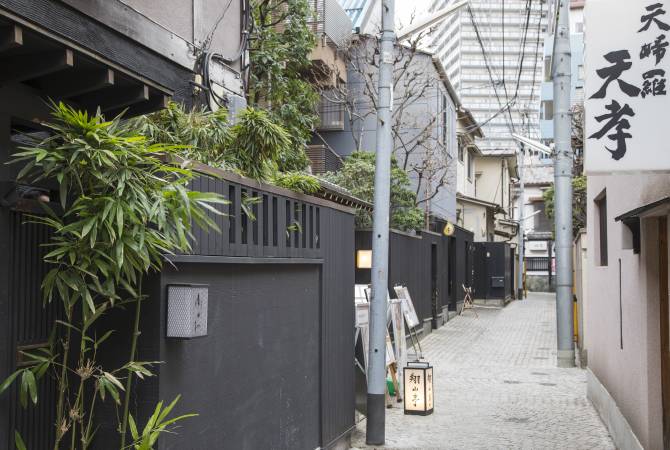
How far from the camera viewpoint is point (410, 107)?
1121 inches

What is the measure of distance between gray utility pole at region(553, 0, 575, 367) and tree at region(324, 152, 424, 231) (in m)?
4.90

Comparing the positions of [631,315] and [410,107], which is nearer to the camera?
[631,315]

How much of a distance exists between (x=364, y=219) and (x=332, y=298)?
971 centimetres

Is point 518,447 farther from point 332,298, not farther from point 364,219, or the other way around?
point 364,219

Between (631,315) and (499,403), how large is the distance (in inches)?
191

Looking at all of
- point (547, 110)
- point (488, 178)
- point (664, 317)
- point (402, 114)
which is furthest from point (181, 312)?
point (488, 178)

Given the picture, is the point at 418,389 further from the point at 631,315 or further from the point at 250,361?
the point at 250,361

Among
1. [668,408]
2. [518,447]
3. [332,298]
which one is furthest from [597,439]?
[332,298]

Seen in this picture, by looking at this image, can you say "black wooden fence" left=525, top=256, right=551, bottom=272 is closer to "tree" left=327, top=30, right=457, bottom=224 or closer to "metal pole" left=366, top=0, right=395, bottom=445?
"tree" left=327, top=30, right=457, bottom=224

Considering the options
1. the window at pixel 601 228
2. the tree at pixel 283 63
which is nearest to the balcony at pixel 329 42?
the tree at pixel 283 63

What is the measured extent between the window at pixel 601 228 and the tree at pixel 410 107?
13.4m

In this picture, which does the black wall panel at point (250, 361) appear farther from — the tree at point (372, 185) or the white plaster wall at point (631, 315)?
the tree at point (372, 185)

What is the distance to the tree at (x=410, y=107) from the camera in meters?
26.4

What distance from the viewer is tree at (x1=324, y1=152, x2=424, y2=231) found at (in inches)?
834
